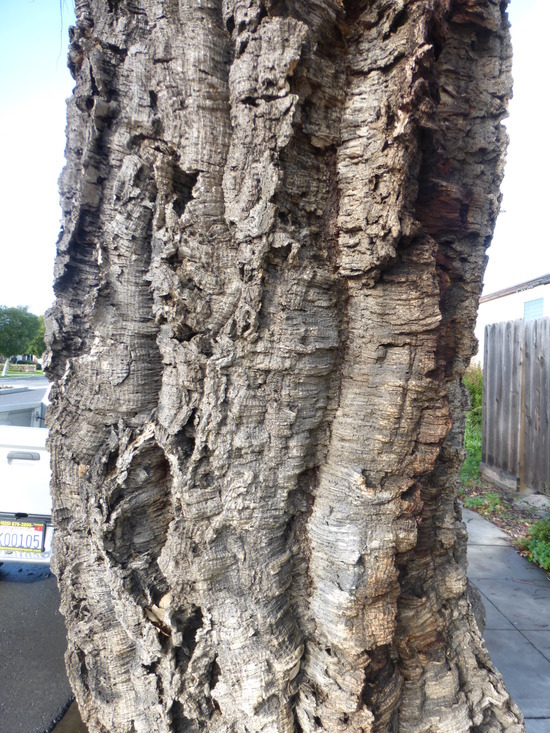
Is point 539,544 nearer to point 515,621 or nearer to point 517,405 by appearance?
point 515,621

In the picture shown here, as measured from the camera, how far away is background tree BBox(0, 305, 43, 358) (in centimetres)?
2941

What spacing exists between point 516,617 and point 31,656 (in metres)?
3.76

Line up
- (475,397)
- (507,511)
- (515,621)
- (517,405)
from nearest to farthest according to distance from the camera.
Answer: (515,621) → (507,511) → (517,405) → (475,397)

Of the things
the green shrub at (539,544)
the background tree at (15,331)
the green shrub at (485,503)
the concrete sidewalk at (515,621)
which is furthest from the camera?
the background tree at (15,331)

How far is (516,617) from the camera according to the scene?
3557mm

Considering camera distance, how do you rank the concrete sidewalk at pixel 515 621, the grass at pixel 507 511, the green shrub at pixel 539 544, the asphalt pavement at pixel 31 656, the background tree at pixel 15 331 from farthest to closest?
the background tree at pixel 15 331 → the grass at pixel 507 511 → the green shrub at pixel 539 544 → the concrete sidewalk at pixel 515 621 → the asphalt pavement at pixel 31 656

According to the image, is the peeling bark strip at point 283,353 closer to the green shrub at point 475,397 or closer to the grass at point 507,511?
the grass at point 507,511

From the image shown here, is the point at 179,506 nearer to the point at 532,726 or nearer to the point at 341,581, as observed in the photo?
the point at 341,581

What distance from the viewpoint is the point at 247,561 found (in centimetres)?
144

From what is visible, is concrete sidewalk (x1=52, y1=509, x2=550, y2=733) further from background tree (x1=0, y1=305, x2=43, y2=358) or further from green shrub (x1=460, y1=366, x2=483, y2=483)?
background tree (x1=0, y1=305, x2=43, y2=358)

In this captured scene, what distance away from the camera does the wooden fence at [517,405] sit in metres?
5.93

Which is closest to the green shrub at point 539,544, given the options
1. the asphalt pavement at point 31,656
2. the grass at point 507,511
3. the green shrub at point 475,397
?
the grass at point 507,511

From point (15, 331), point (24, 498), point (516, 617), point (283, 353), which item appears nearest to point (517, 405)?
point (516, 617)

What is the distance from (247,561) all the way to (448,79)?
187cm
